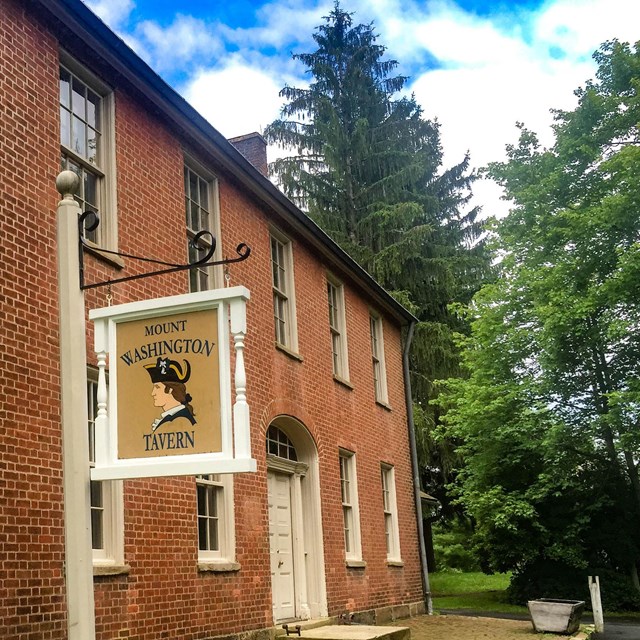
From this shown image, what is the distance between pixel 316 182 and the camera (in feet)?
98.8

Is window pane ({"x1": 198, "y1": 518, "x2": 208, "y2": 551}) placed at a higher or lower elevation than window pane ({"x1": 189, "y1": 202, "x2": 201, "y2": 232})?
lower

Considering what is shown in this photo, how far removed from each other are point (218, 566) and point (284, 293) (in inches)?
194

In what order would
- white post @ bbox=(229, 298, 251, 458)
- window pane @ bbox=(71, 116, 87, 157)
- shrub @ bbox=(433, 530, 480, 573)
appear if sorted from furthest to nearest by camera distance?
shrub @ bbox=(433, 530, 480, 573)
window pane @ bbox=(71, 116, 87, 157)
white post @ bbox=(229, 298, 251, 458)

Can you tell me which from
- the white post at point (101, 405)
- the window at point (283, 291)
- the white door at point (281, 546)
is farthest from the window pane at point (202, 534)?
the white post at point (101, 405)

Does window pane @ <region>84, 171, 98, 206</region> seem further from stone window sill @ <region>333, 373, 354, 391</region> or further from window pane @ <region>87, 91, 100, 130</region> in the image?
stone window sill @ <region>333, 373, 354, 391</region>

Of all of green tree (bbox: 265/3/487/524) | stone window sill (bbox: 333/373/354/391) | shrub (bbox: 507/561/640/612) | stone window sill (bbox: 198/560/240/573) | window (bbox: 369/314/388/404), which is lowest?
shrub (bbox: 507/561/640/612)

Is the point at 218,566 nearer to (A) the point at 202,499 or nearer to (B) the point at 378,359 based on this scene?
(A) the point at 202,499

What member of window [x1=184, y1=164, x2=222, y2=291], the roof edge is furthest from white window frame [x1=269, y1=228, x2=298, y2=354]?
window [x1=184, y1=164, x2=222, y2=291]

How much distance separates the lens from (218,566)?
10.0 metres

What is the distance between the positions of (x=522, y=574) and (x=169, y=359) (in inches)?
768

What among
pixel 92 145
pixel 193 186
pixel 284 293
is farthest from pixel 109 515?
pixel 284 293

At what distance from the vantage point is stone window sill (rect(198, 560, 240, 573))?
9.72 m

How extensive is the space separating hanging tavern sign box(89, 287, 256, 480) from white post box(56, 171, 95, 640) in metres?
0.15

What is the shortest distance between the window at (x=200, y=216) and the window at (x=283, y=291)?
6.45 feet
